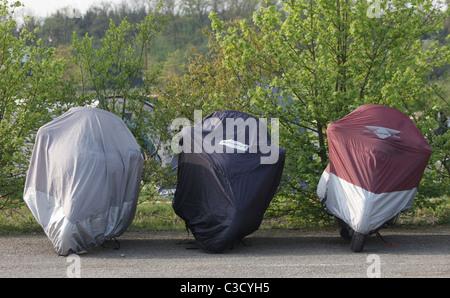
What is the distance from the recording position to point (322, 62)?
918cm

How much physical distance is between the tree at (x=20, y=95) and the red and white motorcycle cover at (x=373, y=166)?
472cm

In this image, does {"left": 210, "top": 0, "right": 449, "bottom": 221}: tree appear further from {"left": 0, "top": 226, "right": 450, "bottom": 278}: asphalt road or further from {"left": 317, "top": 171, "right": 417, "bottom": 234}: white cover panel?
{"left": 0, "top": 226, "right": 450, "bottom": 278}: asphalt road

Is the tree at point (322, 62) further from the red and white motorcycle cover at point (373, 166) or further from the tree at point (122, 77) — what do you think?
the tree at point (122, 77)

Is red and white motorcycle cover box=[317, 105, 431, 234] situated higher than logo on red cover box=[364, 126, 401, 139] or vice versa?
logo on red cover box=[364, 126, 401, 139]

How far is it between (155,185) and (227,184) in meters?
2.84

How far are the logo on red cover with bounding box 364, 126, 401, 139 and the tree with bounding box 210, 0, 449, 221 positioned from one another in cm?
132

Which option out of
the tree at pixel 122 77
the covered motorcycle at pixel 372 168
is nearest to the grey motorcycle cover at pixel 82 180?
the tree at pixel 122 77

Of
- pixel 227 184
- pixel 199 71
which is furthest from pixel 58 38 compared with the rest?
pixel 227 184

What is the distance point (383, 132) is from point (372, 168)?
1.88ft

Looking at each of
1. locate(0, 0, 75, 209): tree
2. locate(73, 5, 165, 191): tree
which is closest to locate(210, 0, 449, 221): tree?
locate(73, 5, 165, 191): tree

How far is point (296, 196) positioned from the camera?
961 centimetres

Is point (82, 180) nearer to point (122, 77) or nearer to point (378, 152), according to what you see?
point (122, 77)

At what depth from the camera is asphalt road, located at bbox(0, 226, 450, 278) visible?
6371mm

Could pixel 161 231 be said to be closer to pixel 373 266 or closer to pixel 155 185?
pixel 155 185
